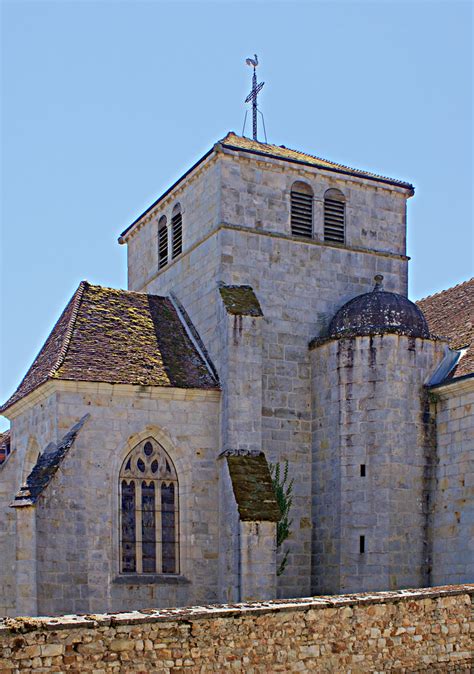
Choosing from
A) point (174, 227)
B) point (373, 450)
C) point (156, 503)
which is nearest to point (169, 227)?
point (174, 227)

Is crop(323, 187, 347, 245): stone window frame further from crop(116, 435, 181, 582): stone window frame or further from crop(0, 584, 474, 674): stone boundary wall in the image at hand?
crop(0, 584, 474, 674): stone boundary wall

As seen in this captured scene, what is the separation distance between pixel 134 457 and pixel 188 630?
9747mm

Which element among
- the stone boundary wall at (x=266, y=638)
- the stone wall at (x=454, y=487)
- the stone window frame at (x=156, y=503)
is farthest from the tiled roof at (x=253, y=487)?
the stone boundary wall at (x=266, y=638)

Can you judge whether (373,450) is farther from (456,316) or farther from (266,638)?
(266,638)

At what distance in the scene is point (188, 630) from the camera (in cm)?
1249

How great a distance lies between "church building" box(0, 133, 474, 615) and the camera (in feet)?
68.6

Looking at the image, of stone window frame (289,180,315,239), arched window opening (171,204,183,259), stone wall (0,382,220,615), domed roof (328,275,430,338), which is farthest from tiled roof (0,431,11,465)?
stone window frame (289,180,315,239)

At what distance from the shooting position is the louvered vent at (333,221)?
25281 millimetres

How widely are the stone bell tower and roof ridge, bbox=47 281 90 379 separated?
603 cm

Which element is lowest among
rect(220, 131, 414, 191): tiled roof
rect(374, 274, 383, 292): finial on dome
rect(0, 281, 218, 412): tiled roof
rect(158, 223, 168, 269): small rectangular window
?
rect(0, 281, 218, 412): tiled roof

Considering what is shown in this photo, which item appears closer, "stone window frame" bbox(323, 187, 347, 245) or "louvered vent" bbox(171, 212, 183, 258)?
"stone window frame" bbox(323, 187, 347, 245)

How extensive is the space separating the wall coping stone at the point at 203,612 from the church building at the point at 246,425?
634 centimetres

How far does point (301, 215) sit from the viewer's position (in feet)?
82.0

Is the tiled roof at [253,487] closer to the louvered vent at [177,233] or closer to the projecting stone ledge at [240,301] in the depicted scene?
the projecting stone ledge at [240,301]
